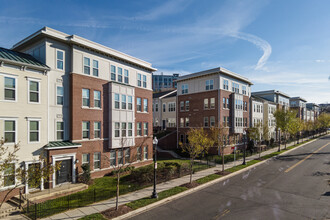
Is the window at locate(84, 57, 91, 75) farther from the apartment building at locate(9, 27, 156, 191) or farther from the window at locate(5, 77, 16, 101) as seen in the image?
the window at locate(5, 77, 16, 101)

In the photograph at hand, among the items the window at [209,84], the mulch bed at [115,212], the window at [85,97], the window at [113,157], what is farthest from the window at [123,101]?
the window at [209,84]

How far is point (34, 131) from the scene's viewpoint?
17281mm

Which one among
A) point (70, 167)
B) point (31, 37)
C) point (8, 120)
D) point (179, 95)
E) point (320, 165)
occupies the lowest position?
point (320, 165)

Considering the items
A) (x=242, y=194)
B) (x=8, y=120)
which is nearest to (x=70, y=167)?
(x=8, y=120)

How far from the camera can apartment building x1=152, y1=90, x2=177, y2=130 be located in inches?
1838

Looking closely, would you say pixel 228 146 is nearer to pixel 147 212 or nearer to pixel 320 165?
pixel 320 165

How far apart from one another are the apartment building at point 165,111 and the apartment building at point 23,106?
30.9m

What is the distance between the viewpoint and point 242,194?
1702 cm

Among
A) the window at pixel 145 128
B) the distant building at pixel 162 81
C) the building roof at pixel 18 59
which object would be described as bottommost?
the window at pixel 145 128

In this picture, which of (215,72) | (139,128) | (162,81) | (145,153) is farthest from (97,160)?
(162,81)

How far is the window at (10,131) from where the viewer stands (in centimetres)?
1578

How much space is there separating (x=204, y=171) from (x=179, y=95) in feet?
69.2

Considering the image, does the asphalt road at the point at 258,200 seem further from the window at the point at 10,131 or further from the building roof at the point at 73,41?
the building roof at the point at 73,41

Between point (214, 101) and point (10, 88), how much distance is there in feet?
99.8
